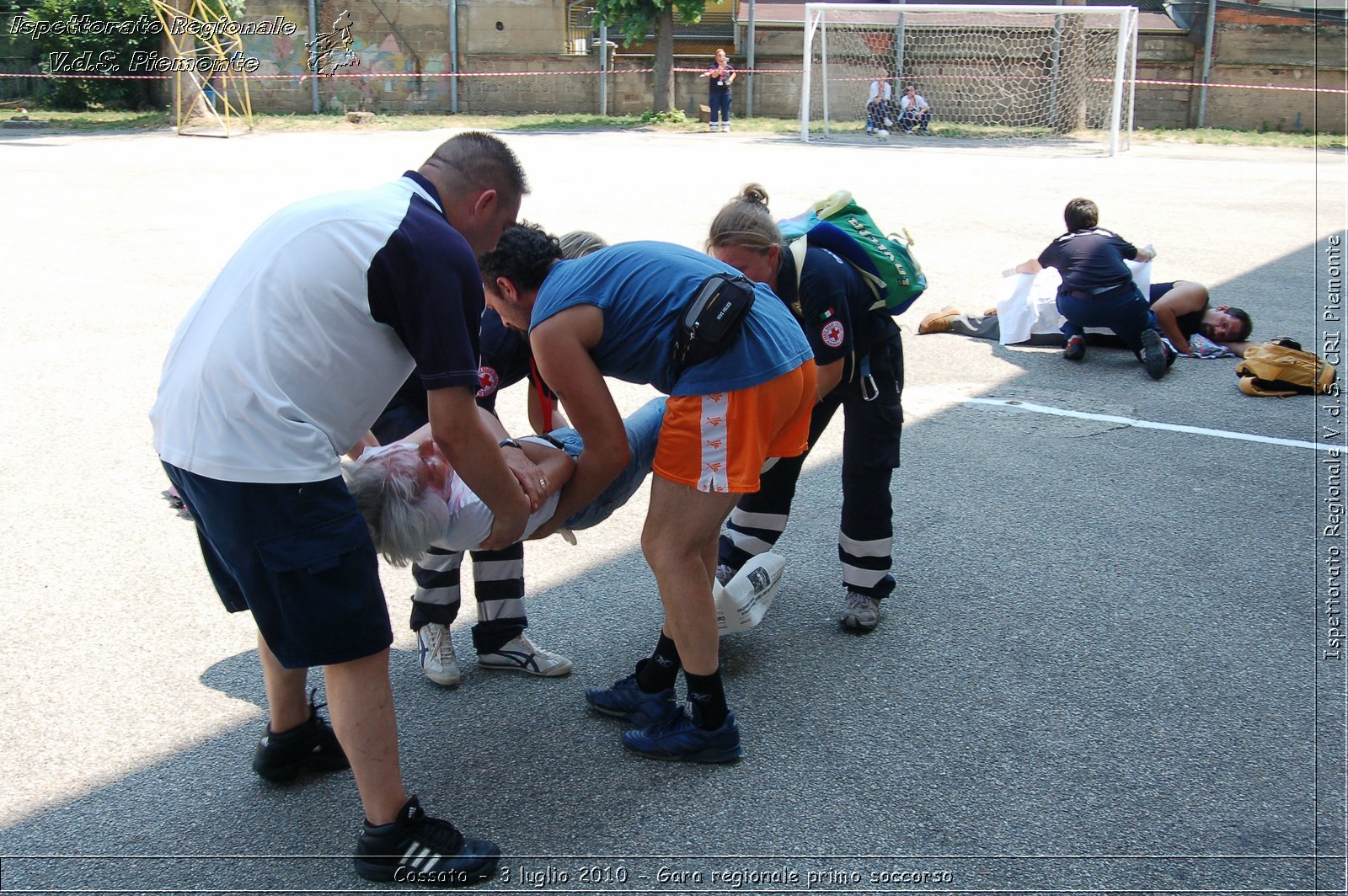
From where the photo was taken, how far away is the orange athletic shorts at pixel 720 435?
10.0 feet

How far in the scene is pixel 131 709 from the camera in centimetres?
349

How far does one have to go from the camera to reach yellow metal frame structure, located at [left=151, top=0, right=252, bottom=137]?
24.4m

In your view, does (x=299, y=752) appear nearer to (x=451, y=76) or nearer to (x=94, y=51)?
(x=451, y=76)

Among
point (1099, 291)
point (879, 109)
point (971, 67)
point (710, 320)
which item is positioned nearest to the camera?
point (710, 320)

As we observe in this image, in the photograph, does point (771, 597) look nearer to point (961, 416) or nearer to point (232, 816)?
point (232, 816)

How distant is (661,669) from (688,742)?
30cm

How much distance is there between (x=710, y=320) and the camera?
297 cm

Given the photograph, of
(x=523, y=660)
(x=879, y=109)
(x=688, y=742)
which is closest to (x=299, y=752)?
(x=523, y=660)

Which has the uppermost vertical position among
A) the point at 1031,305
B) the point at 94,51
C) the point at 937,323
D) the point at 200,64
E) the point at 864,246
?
the point at 94,51

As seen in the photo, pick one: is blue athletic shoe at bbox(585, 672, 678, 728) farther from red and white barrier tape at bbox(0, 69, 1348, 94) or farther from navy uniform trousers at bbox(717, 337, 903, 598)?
red and white barrier tape at bbox(0, 69, 1348, 94)

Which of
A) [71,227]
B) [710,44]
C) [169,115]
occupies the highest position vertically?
[710,44]

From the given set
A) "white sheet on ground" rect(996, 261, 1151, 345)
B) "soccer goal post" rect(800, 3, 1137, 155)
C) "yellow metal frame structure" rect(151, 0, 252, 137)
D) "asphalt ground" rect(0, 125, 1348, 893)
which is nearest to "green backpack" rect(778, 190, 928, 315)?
"asphalt ground" rect(0, 125, 1348, 893)

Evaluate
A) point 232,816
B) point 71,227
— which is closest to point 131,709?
point 232,816

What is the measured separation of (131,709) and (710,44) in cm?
3263
